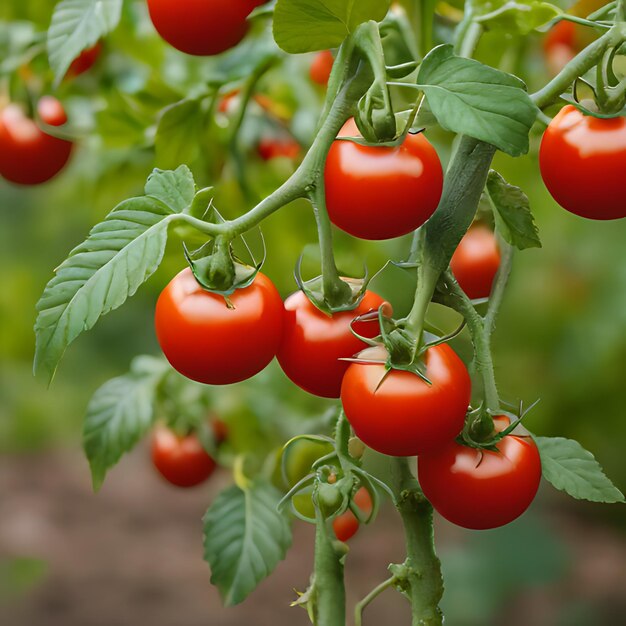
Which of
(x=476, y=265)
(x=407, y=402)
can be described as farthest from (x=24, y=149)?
(x=407, y=402)

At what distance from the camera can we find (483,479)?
55 cm

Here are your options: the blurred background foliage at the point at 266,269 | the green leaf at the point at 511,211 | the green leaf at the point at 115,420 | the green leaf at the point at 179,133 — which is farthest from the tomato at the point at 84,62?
the green leaf at the point at 511,211

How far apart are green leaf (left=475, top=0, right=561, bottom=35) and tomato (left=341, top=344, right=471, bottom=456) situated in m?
0.25

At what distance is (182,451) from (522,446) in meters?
0.65

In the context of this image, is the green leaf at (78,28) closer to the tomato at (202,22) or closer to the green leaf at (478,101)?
the tomato at (202,22)

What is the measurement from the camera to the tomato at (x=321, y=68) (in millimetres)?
1058

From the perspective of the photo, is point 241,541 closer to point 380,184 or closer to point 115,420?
point 115,420

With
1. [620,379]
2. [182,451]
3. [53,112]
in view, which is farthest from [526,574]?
[53,112]

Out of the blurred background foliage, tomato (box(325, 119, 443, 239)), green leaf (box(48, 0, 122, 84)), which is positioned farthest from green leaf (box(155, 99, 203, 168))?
tomato (box(325, 119, 443, 239))

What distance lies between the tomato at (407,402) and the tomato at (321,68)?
59 centimetres

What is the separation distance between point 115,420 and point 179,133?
0.95ft

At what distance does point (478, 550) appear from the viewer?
2875 mm

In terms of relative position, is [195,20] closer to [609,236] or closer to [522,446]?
[522,446]

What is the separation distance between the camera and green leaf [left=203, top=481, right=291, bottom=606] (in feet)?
2.52
